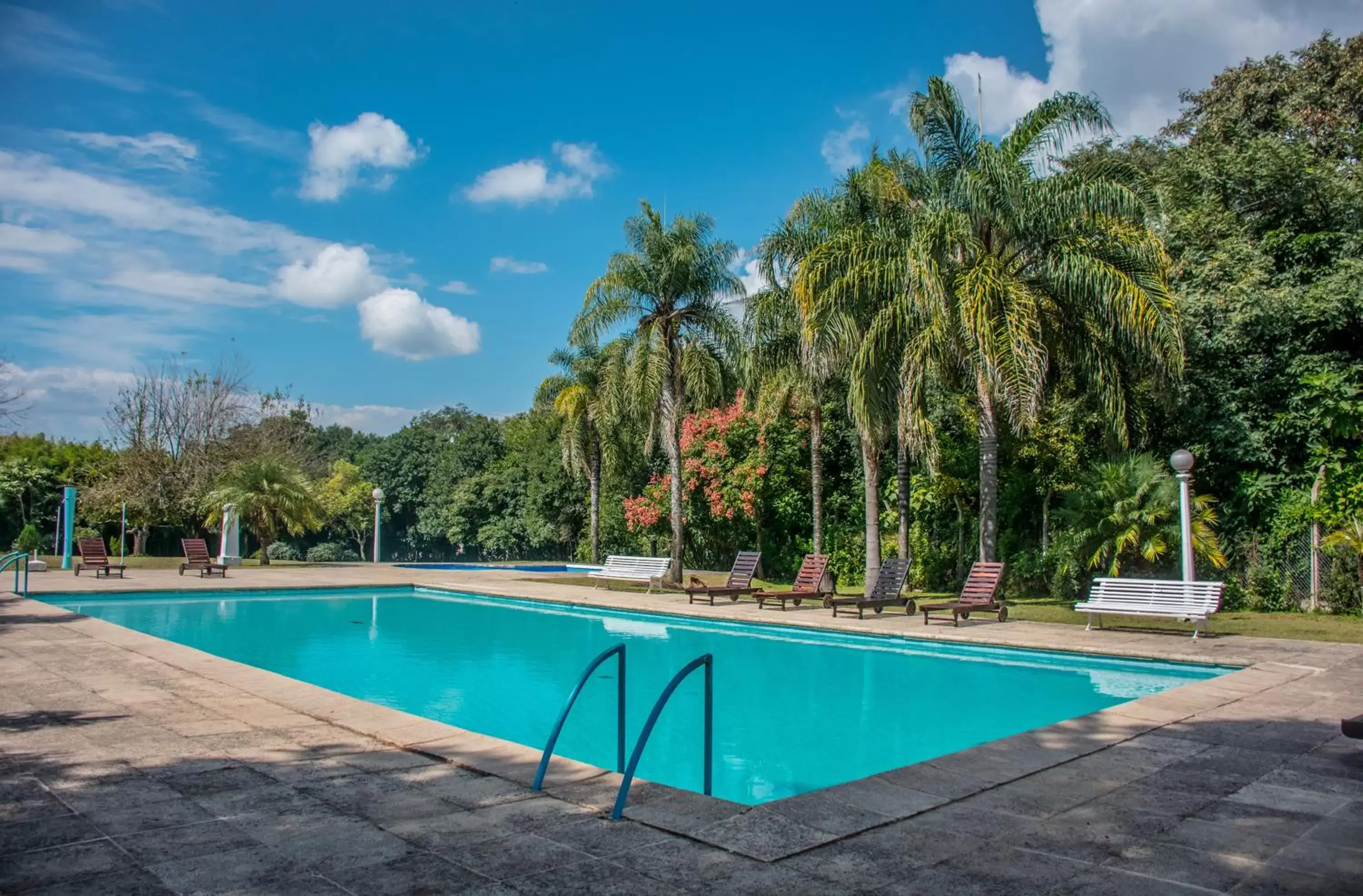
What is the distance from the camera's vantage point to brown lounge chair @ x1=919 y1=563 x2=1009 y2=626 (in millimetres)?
13219

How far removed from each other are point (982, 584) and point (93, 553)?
20525 millimetres

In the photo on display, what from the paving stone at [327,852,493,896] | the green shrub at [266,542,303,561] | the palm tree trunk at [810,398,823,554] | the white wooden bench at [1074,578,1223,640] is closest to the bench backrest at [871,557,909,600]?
the white wooden bench at [1074,578,1223,640]

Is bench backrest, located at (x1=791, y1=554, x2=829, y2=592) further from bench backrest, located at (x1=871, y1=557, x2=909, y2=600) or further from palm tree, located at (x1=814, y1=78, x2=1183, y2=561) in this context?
palm tree, located at (x1=814, y1=78, x2=1183, y2=561)

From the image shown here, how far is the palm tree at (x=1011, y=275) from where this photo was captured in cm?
1380

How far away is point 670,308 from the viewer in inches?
776

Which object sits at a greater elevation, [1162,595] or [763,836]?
[1162,595]

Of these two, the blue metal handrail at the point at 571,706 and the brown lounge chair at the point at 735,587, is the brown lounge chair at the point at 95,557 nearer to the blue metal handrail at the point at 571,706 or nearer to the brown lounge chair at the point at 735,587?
the brown lounge chair at the point at 735,587

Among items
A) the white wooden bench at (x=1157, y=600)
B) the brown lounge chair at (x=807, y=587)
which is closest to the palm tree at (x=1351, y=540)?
the white wooden bench at (x=1157, y=600)

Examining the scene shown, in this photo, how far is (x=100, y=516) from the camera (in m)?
29.7

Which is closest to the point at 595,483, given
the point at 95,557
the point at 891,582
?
the point at 95,557

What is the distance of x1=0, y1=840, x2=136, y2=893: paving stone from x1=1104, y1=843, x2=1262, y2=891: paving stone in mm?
4200

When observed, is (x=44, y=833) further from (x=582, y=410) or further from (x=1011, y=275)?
(x=582, y=410)

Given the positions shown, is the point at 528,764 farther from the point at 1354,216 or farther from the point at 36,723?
the point at 1354,216

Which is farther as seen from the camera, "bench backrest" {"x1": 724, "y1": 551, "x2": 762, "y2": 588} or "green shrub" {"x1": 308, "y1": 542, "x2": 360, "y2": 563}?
"green shrub" {"x1": 308, "y1": 542, "x2": 360, "y2": 563}
